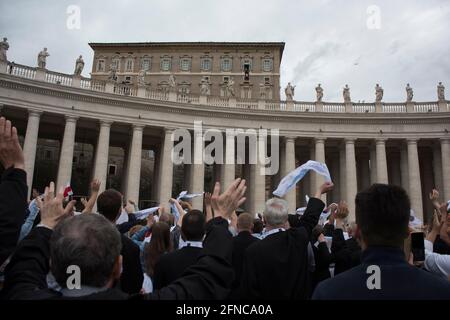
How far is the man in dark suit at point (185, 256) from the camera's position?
559 cm

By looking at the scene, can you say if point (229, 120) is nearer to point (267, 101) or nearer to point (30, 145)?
point (267, 101)

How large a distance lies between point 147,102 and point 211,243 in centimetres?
3804

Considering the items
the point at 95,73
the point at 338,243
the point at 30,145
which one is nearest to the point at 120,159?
the point at 95,73

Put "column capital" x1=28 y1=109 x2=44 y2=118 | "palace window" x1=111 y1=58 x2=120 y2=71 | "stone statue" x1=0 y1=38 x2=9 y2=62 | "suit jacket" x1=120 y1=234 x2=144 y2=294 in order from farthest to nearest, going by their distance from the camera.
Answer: "palace window" x1=111 y1=58 x2=120 y2=71 → "column capital" x1=28 y1=109 x2=44 y2=118 → "stone statue" x1=0 y1=38 x2=9 y2=62 → "suit jacket" x1=120 y1=234 x2=144 y2=294

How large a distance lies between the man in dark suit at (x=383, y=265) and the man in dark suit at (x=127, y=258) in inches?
132

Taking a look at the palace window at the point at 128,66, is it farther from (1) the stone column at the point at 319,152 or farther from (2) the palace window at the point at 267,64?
(1) the stone column at the point at 319,152

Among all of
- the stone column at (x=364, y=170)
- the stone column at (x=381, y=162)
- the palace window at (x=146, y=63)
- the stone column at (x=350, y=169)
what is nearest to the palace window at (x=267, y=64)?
the palace window at (x=146, y=63)

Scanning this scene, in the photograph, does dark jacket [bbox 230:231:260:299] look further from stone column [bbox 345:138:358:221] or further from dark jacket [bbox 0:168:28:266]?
stone column [bbox 345:138:358:221]

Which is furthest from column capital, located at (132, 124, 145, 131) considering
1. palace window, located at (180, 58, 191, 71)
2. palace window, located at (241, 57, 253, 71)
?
palace window, located at (241, 57, 253, 71)

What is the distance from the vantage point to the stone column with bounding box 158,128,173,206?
38.7m

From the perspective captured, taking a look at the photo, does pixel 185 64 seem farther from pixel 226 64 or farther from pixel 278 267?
pixel 278 267

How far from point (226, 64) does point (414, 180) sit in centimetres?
4879

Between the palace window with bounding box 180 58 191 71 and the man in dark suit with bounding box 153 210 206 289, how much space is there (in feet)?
252

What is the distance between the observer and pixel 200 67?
261ft
